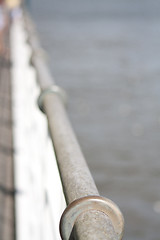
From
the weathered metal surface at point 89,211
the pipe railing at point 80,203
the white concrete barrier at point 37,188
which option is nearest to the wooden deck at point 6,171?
the white concrete barrier at point 37,188

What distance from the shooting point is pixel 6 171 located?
150 inches

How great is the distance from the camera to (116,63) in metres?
23.7

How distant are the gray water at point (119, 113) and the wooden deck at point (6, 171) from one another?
242 centimetres

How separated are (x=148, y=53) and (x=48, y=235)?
25.5 m

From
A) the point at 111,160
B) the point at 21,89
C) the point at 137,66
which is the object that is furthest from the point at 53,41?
the point at 21,89

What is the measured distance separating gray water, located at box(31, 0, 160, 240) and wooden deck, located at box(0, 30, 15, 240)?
2.42 m

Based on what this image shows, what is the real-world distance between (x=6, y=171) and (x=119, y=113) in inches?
398

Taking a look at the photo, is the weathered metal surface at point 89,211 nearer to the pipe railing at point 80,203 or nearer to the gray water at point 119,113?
the pipe railing at point 80,203

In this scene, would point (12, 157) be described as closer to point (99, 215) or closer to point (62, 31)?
point (99, 215)

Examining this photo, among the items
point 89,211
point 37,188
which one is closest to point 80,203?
point 89,211

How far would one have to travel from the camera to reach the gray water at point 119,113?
8.37 metres

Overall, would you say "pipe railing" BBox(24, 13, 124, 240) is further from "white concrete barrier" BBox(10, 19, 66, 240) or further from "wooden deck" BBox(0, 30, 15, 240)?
"wooden deck" BBox(0, 30, 15, 240)

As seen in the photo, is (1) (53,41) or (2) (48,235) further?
(1) (53,41)

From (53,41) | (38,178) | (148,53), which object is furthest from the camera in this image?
(53,41)
